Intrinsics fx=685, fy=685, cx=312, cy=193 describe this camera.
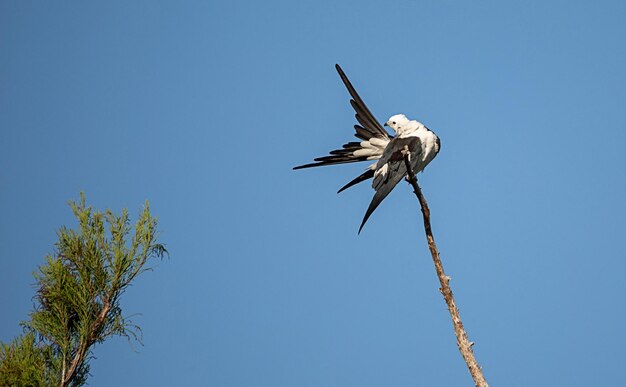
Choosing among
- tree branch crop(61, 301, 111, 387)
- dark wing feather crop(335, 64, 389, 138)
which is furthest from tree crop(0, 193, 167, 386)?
dark wing feather crop(335, 64, 389, 138)

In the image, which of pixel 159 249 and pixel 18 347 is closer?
pixel 18 347

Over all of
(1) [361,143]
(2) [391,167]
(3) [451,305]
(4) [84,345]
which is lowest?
(4) [84,345]

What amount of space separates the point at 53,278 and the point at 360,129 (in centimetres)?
403

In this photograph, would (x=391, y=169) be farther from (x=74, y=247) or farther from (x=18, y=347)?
(x=18, y=347)

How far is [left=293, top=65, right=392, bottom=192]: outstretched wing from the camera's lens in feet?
27.2

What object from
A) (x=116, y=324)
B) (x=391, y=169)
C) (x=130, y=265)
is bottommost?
(x=116, y=324)

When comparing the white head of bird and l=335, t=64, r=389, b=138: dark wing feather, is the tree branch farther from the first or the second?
the white head of bird

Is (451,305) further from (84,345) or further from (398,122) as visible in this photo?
(84,345)

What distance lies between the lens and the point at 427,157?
827 centimetres

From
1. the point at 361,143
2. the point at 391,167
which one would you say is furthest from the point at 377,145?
the point at 391,167

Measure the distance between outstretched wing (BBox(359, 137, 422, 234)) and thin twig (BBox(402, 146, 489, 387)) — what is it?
1.03ft

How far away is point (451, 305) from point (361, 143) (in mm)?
2497

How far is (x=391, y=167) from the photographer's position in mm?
7629

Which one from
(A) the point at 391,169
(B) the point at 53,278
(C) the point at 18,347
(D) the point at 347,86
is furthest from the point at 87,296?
(D) the point at 347,86
